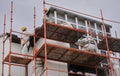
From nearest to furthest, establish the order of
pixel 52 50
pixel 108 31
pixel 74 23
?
pixel 52 50
pixel 74 23
pixel 108 31

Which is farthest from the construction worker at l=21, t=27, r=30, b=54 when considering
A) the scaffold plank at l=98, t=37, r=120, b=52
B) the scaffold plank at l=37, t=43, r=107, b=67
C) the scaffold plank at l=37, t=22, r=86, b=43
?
the scaffold plank at l=98, t=37, r=120, b=52

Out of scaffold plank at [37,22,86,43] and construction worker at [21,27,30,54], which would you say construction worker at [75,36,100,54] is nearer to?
scaffold plank at [37,22,86,43]

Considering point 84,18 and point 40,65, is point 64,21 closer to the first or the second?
point 84,18

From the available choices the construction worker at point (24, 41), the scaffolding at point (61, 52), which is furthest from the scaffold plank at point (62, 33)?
the construction worker at point (24, 41)

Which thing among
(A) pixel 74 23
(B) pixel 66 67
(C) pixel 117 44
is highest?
(A) pixel 74 23

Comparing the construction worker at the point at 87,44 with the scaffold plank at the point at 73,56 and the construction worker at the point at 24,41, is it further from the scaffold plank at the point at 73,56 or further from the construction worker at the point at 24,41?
the construction worker at the point at 24,41

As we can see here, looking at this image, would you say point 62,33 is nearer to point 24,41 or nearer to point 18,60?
point 24,41

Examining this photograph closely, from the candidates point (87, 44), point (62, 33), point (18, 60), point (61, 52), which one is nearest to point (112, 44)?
point (87, 44)

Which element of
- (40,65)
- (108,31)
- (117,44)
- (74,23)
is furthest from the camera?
(108,31)

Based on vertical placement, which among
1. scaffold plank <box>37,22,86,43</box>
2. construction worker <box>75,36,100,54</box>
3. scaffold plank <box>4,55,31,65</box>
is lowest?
scaffold plank <box>4,55,31,65</box>

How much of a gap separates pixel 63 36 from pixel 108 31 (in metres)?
4.87

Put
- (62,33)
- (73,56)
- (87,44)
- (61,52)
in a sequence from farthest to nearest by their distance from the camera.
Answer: (62,33)
(87,44)
(73,56)
(61,52)

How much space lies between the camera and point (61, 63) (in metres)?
19.3

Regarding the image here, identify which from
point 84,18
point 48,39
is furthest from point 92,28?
point 48,39
